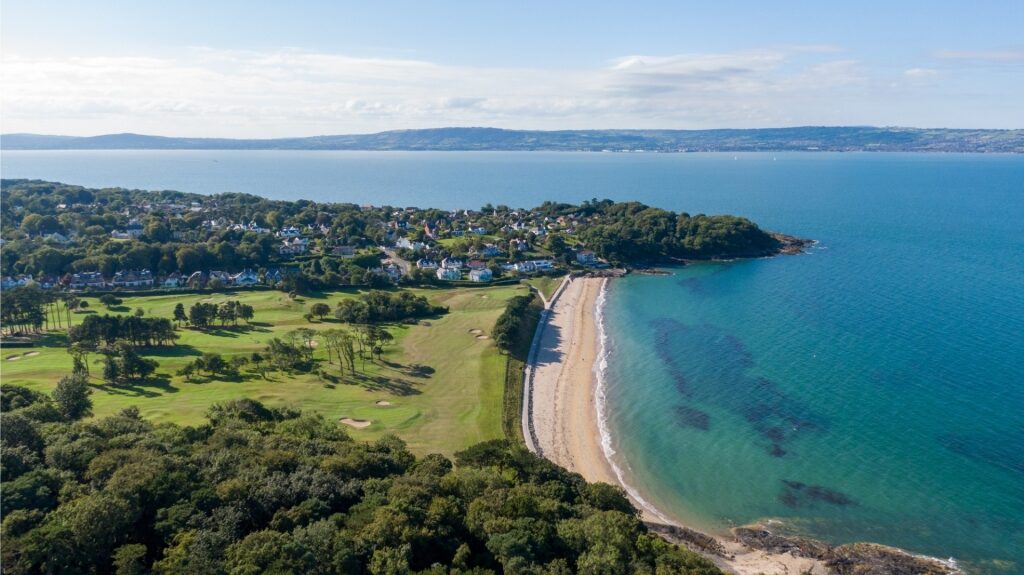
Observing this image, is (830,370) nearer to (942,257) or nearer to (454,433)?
(454,433)

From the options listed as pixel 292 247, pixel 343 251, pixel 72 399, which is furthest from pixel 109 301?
pixel 72 399

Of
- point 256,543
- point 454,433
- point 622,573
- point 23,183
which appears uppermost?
point 23,183

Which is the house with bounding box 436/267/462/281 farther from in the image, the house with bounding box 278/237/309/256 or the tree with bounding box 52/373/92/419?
the tree with bounding box 52/373/92/419

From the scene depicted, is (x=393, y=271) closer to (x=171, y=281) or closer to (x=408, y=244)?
(x=408, y=244)

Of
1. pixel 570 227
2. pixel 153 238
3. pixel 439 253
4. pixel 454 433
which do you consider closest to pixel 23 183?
pixel 153 238

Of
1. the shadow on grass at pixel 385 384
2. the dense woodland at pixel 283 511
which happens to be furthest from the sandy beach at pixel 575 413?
the shadow on grass at pixel 385 384

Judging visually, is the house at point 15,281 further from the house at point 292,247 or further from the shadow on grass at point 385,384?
the shadow on grass at point 385,384

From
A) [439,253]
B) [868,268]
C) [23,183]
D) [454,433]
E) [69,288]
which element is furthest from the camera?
[23,183]
